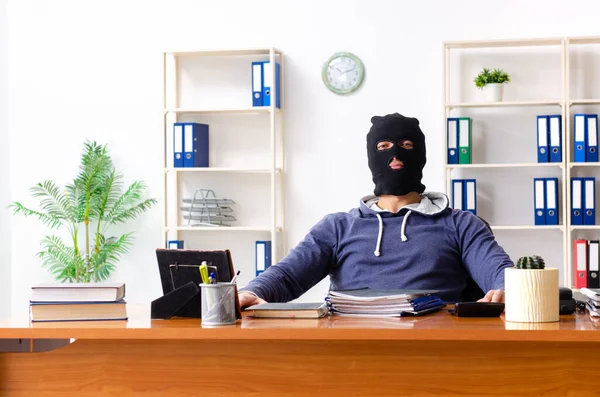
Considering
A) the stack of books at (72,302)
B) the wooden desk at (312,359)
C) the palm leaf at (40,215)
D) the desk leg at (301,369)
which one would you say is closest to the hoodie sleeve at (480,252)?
the wooden desk at (312,359)

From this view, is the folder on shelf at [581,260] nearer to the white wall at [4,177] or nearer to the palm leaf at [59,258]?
the palm leaf at [59,258]

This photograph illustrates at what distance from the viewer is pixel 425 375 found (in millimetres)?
1940

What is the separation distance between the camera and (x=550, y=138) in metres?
4.93

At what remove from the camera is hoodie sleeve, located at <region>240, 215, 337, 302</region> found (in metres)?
2.71

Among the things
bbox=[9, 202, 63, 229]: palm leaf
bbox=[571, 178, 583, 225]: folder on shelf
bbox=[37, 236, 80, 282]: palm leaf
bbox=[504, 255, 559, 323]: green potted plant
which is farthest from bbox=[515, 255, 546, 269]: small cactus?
bbox=[9, 202, 63, 229]: palm leaf

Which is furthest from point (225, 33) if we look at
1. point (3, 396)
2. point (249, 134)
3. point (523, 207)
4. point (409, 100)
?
point (3, 396)

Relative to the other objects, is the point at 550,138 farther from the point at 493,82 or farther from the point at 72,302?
the point at 72,302

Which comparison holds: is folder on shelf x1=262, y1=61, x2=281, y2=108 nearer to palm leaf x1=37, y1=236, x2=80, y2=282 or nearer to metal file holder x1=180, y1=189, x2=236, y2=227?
metal file holder x1=180, y1=189, x2=236, y2=227

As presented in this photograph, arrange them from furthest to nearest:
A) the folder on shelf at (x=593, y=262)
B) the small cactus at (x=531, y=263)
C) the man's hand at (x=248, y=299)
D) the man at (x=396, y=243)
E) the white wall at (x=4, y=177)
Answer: the white wall at (x=4, y=177) → the folder on shelf at (x=593, y=262) → the man at (x=396, y=243) → the man's hand at (x=248, y=299) → the small cactus at (x=531, y=263)

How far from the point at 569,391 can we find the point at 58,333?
112 centimetres

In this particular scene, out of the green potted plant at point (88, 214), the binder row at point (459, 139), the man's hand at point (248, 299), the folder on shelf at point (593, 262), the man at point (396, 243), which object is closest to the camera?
the man's hand at point (248, 299)

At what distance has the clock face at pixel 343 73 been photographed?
5.24 m

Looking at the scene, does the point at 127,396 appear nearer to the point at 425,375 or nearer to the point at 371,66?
the point at 425,375

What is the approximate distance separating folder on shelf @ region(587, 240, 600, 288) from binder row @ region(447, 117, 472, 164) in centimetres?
82
